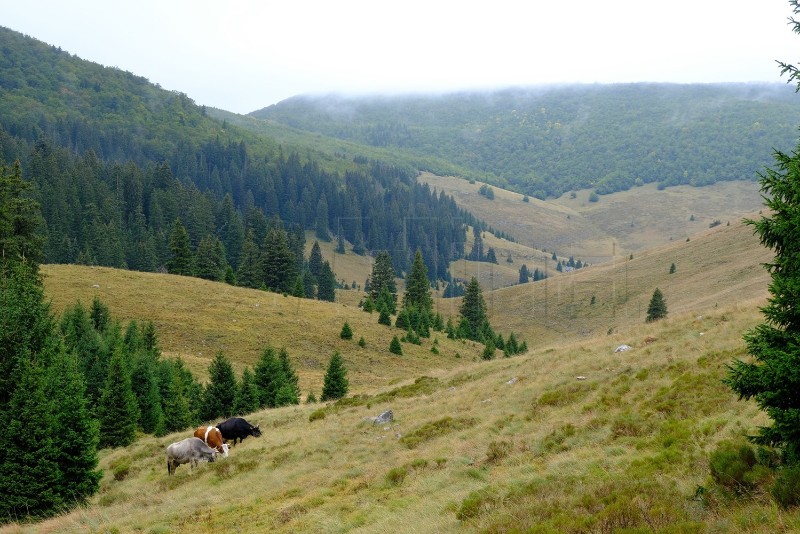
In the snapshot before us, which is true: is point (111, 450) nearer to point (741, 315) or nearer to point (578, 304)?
point (741, 315)

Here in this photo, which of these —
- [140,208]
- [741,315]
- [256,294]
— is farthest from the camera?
[140,208]

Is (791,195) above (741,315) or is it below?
above

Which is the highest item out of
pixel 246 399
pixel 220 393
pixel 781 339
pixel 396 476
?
pixel 781 339

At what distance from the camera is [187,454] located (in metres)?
22.6

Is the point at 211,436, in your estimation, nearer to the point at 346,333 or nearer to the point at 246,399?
the point at 246,399

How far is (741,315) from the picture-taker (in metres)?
24.1

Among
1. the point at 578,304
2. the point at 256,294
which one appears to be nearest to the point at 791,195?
the point at 256,294

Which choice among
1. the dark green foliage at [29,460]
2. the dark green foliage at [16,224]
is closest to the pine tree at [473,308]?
the dark green foliage at [16,224]

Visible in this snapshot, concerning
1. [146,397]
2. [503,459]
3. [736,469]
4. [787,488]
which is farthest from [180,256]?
[787,488]

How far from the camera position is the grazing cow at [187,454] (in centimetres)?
2255

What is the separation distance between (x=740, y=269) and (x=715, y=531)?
93.6m

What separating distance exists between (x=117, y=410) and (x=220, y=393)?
8471 millimetres

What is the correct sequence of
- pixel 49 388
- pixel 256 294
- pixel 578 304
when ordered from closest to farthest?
1. pixel 49 388
2. pixel 256 294
3. pixel 578 304

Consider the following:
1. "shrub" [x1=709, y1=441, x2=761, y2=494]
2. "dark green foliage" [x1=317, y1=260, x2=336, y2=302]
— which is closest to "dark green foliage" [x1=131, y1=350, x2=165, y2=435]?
"shrub" [x1=709, y1=441, x2=761, y2=494]
